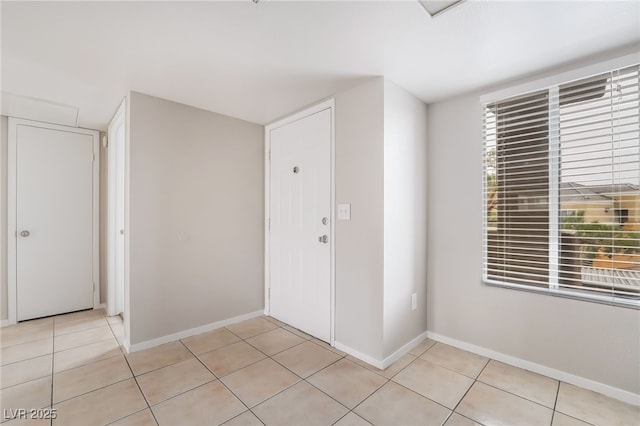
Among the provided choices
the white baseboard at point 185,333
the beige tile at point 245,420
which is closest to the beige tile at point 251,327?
the white baseboard at point 185,333

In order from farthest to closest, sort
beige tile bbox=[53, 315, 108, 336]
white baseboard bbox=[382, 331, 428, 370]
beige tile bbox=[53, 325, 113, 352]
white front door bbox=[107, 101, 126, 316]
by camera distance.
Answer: white front door bbox=[107, 101, 126, 316] < beige tile bbox=[53, 315, 108, 336] < beige tile bbox=[53, 325, 113, 352] < white baseboard bbox=[382, 331, 428, 370]

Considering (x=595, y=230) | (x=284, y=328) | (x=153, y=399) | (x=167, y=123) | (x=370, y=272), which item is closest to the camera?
(x=153, y=399)

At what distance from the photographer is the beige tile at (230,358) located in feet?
7.29

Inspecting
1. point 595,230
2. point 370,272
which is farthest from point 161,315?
point 595,230

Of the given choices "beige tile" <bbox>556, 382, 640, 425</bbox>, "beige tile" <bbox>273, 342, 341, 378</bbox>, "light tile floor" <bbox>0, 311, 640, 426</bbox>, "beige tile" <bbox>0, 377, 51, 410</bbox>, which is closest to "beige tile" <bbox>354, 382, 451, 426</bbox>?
"light tile floor" <bbox>0, 311, 640, 426</bbox>

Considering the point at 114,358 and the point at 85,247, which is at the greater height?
the point at 85,247

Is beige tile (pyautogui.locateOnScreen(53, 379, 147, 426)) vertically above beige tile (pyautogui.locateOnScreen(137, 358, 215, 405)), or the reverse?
beige tile (pyautogui.locateOnScreen(53, 379, 147, 426))

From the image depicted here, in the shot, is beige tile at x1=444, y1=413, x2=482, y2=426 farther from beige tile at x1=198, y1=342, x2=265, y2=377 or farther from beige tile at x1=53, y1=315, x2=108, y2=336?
beige tile at x1=53, y1=315, x2=108, y2=336

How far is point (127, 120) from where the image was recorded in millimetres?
2520

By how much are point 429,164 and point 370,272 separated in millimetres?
1233

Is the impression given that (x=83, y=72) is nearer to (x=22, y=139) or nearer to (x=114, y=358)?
(x=22, y=139)

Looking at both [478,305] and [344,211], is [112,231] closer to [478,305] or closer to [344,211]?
[344,211]

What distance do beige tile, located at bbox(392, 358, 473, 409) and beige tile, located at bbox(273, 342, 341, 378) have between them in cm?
56

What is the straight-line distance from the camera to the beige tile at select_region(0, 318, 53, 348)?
8.77ft
